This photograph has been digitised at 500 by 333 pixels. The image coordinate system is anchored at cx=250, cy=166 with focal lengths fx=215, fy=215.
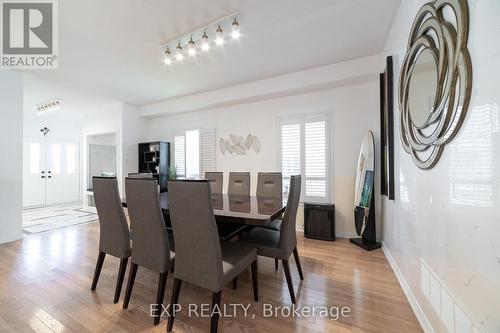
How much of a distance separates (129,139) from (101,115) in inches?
44.6

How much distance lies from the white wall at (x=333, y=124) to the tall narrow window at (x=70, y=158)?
4946 mm

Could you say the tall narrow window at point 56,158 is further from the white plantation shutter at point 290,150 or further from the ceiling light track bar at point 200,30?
the white plantation shutter at point 290,150

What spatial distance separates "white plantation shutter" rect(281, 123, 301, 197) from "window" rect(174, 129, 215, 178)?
161cm

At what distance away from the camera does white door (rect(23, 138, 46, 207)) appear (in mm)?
5875

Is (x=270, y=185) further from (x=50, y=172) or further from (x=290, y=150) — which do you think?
(x=50, y=172)

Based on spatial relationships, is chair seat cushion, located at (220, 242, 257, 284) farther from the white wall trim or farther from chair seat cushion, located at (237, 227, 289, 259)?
the white wall trim

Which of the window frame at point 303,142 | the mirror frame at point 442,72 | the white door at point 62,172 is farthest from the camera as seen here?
the white door at point 62,172

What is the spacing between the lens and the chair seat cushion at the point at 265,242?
192 cm

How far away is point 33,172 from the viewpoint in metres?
6.04

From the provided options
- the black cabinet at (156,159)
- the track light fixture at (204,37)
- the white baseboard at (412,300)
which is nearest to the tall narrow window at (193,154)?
the black cabinet at (156,159)

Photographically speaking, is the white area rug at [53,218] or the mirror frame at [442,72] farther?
the white area rug at [53,218]

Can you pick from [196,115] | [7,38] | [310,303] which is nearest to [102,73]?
[7,38]

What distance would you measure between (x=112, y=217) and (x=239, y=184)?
1770mm

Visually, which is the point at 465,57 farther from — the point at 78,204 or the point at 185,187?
the point at 78,204
